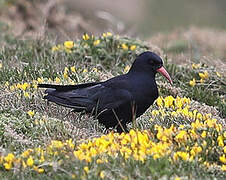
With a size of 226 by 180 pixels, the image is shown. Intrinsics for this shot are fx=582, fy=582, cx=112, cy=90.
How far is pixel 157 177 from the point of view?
4.55 m

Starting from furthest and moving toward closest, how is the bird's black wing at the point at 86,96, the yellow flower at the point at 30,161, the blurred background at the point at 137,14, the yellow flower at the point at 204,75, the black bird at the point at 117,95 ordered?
1. the blurred background at the point at 137,14
2. the yellow flower at the point at 204,75
3. the bird's black wing at the point at 86,96
4. the black bird at the point at 117,95
5. the yellow flower at the point at 30,161


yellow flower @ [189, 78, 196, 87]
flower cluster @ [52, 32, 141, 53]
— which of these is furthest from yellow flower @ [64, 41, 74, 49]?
yellow flower @ [189, 78, 196, 87]

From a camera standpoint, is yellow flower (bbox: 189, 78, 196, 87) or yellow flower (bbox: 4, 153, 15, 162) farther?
yellow flower (bbox: 189, 78, 196, 87)

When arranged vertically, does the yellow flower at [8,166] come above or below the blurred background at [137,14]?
below

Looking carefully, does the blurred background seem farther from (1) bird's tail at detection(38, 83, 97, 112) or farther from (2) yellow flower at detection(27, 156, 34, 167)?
(2) yellow flower at detection(27, 156, 34, 167)

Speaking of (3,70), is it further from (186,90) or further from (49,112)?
(186,90)

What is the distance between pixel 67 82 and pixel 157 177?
118 inches

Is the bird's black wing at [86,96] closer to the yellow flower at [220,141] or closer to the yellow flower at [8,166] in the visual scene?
the yellow flower at [220,141]

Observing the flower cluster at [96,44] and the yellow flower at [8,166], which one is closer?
the yellow flower at [8,166]

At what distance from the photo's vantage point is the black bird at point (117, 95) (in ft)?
19.7

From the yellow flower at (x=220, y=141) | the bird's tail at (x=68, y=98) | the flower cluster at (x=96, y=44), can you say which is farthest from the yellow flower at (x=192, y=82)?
the yellow flower at (x=220, y=141)

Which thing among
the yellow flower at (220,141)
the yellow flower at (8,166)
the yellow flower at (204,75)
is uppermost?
the yellow flower at (204,75)

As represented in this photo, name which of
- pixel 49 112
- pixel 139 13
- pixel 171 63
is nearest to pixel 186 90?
pixel 171 63

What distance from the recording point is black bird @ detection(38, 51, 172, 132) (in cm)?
601
